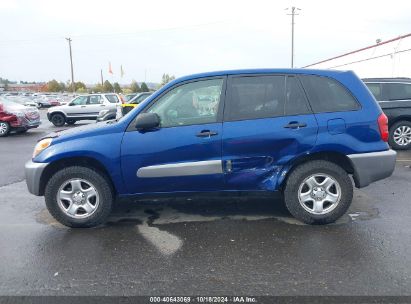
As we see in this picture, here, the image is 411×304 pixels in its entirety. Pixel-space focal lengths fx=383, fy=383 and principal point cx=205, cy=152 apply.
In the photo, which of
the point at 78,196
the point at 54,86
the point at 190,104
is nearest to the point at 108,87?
the point at 54,86

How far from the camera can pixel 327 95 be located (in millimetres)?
4422

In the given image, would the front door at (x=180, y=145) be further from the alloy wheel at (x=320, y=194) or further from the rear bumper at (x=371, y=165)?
the rear bumper at (x=371, y=165)

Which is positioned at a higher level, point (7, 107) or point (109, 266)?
point (7, 107)

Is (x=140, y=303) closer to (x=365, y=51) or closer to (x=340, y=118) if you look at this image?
(x=340, y=118)

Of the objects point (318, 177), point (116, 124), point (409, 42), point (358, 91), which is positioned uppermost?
point (409, 42)

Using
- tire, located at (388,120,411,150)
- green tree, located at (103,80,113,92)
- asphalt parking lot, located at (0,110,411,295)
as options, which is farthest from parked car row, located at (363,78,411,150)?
green tree, located at (103,80,113,92)

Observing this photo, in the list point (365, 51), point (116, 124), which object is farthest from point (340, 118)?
point (365, 51)

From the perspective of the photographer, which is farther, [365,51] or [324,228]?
[365,51]

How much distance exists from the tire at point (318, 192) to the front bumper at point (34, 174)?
2801 mm

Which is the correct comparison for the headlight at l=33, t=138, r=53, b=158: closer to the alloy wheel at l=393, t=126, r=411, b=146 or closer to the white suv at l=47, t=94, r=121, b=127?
the alloy wheel at l=393, t=126, r=411, b=146

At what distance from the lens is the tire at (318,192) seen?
4.35 m

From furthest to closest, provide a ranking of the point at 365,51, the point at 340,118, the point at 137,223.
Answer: the point at 365,51, the point at 137,223, the point at 340,118

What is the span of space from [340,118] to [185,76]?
1835 mm

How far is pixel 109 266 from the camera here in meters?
3.51
